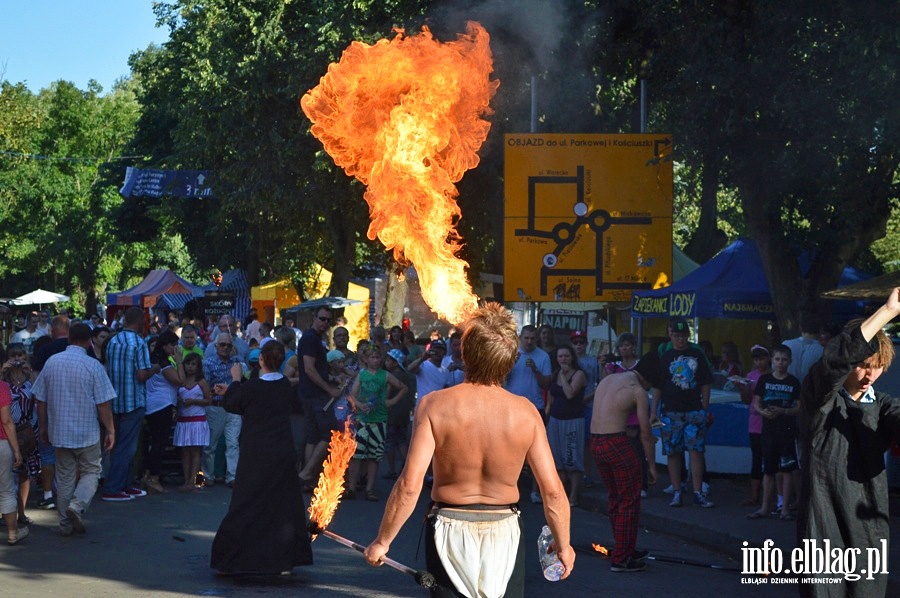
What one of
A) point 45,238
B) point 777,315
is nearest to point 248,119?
point 777,315

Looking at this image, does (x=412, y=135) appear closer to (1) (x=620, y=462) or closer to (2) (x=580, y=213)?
(1) (x=620, y=462)

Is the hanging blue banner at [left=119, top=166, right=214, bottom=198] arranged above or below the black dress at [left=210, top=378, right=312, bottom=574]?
above

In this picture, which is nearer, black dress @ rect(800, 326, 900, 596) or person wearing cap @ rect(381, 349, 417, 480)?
black dress @ rect(800, 326, 900, 596)

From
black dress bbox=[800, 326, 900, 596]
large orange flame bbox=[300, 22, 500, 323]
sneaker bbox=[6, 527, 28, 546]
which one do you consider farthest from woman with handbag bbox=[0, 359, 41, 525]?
black dress bbox=[800, 326, 900, 596]

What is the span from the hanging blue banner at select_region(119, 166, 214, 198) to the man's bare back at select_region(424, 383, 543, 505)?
85.4 feet

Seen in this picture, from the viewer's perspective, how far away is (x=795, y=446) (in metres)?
11.7

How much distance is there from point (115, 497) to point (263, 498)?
482cm

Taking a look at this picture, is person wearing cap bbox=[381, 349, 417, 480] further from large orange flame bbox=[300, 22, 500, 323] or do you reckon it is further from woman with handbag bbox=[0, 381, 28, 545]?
woman with handbag bbox=[0, 381, 28, 545]

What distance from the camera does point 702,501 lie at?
40.7 feet

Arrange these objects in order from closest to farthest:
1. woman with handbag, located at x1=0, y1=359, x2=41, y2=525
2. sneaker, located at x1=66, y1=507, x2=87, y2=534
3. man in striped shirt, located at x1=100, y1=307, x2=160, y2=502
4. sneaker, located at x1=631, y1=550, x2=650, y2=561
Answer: sneaker, located at x1=631, y1=550, x2=650, y2=561
sneaker, located at x1=66, y1=507, x2=87, y2=534
woman with handbag, located at x1=0, y1=359, x2=41, y2=525
man in striped shirt, located at x1=100, y1=307, x2=160, y2=502

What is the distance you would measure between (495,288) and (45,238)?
39.6m

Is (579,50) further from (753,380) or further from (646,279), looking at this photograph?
(753,380)

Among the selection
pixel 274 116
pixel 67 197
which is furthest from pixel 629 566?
pixel 67 197

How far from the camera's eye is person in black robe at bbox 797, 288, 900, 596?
530 cm
